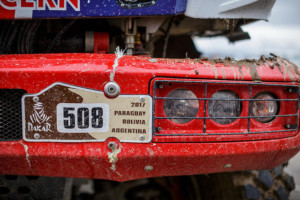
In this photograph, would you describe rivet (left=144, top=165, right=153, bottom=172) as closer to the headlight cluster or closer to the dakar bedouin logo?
the headlight cluster

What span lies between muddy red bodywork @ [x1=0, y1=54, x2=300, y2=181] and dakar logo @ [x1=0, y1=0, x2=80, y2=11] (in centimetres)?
24

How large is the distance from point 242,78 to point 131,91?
501 mm

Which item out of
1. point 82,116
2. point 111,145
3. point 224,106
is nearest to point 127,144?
point 111,145

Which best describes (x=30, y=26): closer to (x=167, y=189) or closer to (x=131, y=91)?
(x=131, y=91)

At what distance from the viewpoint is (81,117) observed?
1.17m

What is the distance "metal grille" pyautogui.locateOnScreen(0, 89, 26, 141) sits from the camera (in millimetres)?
1201

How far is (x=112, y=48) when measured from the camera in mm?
1646

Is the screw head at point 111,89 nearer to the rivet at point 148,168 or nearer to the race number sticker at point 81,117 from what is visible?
the race number sticker at point 81,117

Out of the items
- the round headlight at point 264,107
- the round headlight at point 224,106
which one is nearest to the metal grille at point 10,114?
the round headlight at point 224,106

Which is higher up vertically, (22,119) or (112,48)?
(112,48)

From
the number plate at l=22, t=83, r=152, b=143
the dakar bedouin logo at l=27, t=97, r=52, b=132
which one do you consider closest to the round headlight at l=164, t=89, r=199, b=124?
the number plate at l=22, t=83, r=152, b=143

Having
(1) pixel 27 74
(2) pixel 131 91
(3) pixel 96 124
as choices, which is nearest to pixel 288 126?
(2) pixel 131 91

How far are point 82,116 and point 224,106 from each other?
631 mm

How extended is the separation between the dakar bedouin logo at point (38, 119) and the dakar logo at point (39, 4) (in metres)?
0.45
